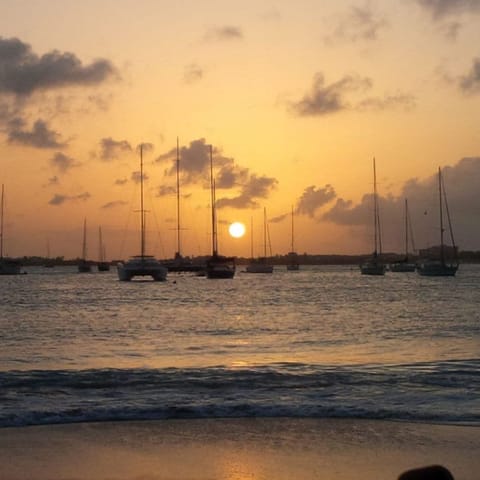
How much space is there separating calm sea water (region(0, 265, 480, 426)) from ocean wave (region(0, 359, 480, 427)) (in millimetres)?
32

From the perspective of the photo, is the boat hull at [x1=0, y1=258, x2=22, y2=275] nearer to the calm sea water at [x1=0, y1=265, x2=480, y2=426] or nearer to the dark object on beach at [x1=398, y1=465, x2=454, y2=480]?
the calm sea water at [x1=0, y1=265, x2=480, y2=426]

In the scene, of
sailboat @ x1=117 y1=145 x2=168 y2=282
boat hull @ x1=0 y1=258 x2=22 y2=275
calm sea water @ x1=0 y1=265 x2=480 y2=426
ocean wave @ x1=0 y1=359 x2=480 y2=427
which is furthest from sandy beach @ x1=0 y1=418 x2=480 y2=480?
boat hull @ x1=0 y1=258 x2=22 y2=275

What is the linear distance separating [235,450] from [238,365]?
1350 centimetres

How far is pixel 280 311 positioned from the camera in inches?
2365

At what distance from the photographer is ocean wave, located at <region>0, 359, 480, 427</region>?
1664 centimetres

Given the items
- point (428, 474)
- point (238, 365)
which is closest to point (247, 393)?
point (238, 365)

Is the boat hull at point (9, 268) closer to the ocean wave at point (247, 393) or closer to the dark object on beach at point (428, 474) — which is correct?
the ocean wave at point (247, 393)

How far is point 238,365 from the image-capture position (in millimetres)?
26719

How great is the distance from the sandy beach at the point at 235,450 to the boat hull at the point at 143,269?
109 meters

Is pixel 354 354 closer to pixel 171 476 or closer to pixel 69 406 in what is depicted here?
pixel 69 406

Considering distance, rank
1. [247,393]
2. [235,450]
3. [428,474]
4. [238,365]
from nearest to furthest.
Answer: [428,474], [235,450], [247,393], [238,365]

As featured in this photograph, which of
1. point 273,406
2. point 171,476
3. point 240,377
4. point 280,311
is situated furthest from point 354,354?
point 280,311

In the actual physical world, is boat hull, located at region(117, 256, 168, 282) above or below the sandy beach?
above

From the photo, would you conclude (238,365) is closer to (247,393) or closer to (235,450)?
(247,393)
